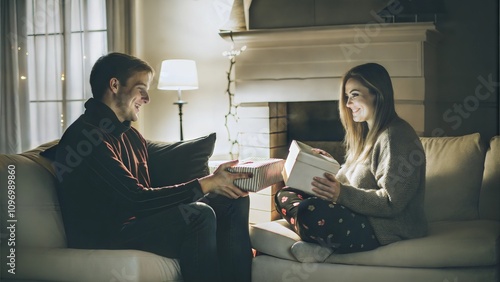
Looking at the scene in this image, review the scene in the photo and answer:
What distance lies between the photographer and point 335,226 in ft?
6.62

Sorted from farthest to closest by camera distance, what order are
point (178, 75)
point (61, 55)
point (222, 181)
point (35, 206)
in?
1. point (61, 55)
2. point (178, 75)
3. point (222, 181)
4. point (35, 206)

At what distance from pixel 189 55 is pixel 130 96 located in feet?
6.58

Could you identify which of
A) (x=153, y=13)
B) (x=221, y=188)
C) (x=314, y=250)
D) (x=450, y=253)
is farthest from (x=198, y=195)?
(x=153, y=13)

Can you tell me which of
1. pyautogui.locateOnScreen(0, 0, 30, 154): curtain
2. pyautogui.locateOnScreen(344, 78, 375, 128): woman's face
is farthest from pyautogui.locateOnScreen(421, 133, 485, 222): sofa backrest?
pyautogui.locateOnScreen(0, 0, 30, 154): curtain

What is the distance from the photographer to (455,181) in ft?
7.85

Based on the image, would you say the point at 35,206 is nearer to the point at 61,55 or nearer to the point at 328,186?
the point at 328,186

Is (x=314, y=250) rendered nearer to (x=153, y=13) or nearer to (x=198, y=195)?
(x=198, y=195)

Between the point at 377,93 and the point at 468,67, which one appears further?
the point at 468,67

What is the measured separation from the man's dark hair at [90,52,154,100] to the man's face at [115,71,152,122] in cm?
2

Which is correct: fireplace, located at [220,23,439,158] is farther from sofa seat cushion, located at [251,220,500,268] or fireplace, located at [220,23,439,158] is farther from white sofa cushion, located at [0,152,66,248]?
white sofa cushion, located at [0,152,66,248]

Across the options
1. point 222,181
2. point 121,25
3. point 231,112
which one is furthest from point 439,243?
point 121,25

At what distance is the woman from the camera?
2018mm

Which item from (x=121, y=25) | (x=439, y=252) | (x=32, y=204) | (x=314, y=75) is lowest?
(x=439, y=252)

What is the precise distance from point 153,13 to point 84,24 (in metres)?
0.52
